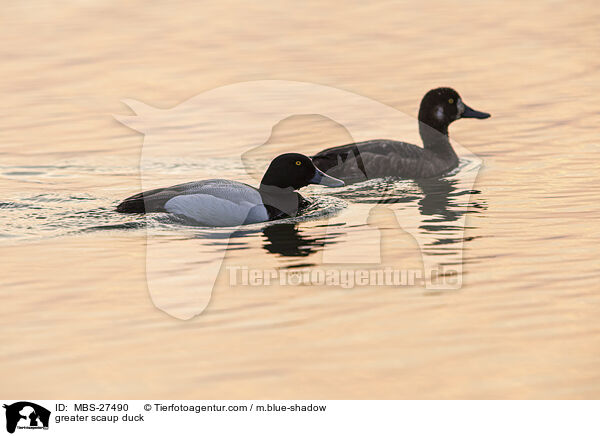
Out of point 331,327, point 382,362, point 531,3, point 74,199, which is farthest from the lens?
point 531,3

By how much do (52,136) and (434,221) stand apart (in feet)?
21.3

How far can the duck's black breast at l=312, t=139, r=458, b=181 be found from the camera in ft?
42.2

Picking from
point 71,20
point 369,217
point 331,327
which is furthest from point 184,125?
point 331,327

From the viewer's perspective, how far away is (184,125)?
15.2m

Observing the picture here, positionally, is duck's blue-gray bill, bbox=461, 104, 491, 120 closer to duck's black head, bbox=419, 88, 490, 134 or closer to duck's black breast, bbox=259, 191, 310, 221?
duck's black head, bbox=419, 88, 490, 134

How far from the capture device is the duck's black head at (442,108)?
46.7ft

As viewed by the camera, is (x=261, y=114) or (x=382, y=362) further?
(x=261, y=114)

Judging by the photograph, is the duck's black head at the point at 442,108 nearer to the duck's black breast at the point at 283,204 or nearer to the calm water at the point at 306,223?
the calm water at the point at 306,223

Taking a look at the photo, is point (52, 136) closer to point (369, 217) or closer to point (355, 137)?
point (355, 137)

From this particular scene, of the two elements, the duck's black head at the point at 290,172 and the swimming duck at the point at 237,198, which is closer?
the swimming duck at the point at 237,198

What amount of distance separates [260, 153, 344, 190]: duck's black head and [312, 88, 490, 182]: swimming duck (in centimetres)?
155
